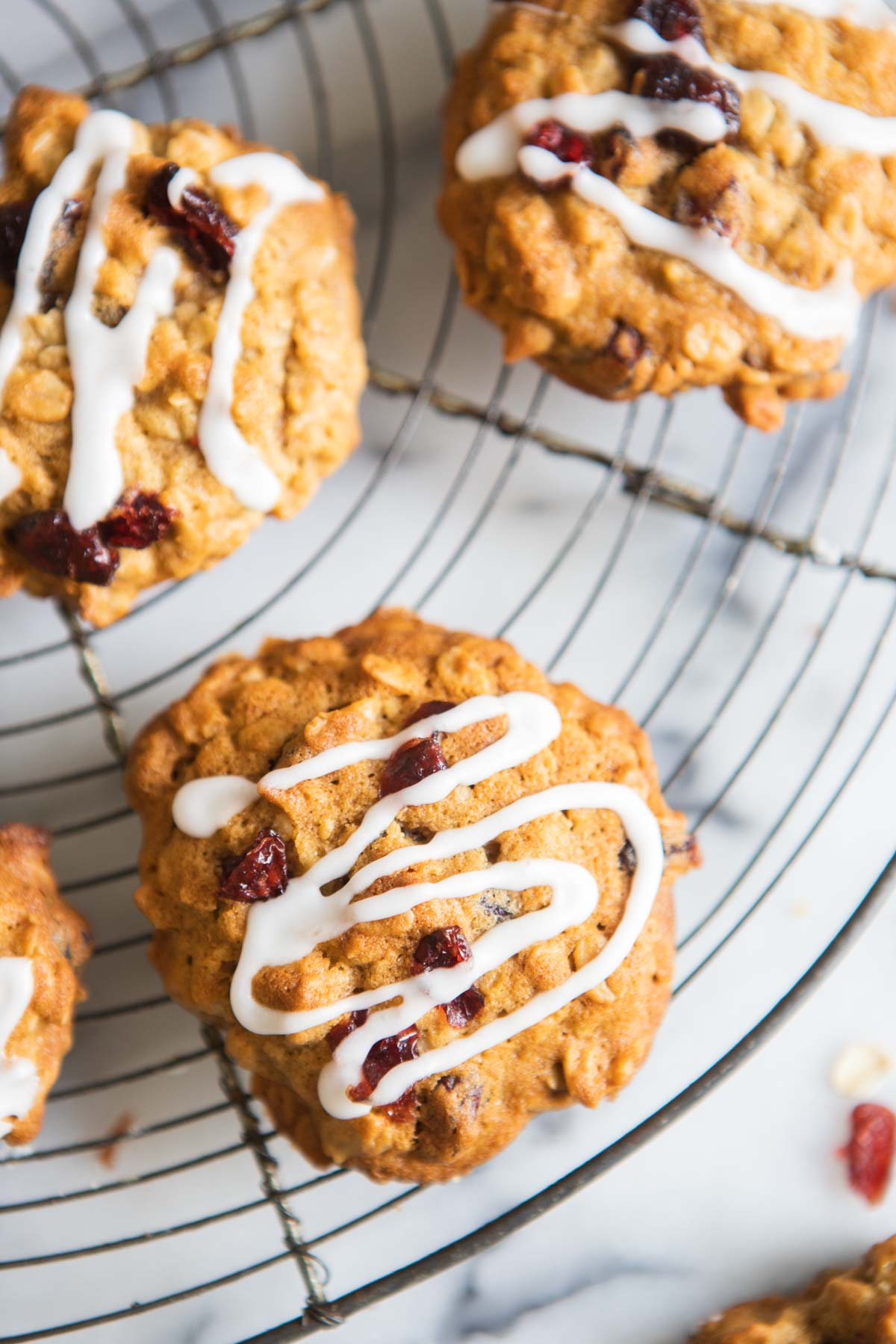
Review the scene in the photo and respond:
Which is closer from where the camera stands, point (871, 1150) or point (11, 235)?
point (11, 235)

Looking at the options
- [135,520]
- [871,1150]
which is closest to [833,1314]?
[871,1150]

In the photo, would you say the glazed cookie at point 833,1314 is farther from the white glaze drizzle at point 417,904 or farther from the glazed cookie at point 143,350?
the glazed cookie at point 143,350

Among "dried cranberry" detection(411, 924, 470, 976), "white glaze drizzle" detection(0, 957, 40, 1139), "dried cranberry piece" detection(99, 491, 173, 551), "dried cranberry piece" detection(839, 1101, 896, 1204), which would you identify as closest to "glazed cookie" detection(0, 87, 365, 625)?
"dried cranberry piece" detection(99, 491, 173, 551)

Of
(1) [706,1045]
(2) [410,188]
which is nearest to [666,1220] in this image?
(1) [706,1045]

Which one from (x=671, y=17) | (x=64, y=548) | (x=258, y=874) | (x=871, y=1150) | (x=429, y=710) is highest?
(x=671, y=17)

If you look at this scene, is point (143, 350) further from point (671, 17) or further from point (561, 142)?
point (671, 17)

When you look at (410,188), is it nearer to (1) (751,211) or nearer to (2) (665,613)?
(1) (751,211)
